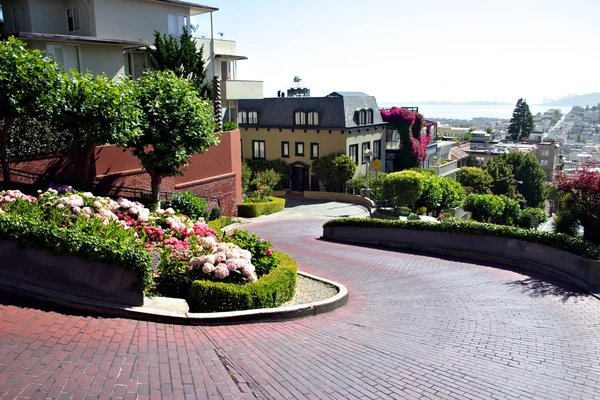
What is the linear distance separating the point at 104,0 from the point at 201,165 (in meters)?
10.2

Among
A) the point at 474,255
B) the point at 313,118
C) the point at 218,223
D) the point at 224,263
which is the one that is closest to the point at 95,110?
the point at 224,263

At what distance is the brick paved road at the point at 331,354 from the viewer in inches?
276

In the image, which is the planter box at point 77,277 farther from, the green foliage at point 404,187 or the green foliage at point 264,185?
the green foliage at point 264,185

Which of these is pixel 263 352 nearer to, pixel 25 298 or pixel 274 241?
pixel 25 298

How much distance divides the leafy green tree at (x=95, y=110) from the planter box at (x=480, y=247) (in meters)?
10.9

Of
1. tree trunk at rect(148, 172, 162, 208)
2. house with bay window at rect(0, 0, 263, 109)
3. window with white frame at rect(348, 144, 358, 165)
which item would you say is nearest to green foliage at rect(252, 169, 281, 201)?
window with white frame at rect(348, 144, 358, 165)

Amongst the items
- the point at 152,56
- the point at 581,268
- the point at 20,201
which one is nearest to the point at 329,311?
the point at 20,201

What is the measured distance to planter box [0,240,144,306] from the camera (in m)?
9.77

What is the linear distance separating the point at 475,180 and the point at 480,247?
41.1 m

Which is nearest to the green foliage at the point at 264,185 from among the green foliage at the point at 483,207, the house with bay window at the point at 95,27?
the house with bay window at the point at 95,27

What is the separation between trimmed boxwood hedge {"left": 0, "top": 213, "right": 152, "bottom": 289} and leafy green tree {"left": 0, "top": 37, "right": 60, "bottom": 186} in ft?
23.6

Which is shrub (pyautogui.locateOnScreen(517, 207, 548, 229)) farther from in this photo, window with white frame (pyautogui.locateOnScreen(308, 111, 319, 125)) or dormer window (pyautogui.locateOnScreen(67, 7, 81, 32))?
dormer window (pyautogui.locateOnScreen(67, 7, 81, 32))

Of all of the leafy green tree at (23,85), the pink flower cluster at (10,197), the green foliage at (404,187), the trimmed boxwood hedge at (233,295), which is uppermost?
the leafy green tree at (23,85)

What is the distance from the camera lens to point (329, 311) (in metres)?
12.6
